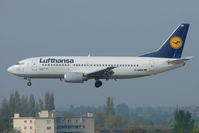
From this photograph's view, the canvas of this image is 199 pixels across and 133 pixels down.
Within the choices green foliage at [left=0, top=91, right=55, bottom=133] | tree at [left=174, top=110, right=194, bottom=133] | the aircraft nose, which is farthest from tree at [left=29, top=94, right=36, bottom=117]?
the aircraft nose

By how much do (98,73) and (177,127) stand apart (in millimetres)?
26553

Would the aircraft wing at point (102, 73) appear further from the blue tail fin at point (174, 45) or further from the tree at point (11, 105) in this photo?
the tree at point (11, 105)

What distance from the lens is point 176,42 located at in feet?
275

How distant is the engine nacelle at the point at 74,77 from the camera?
254 ft

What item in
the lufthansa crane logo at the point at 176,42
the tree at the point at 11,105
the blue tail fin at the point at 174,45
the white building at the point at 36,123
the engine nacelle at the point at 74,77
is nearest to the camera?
the engine nacelle at the point at 74,77

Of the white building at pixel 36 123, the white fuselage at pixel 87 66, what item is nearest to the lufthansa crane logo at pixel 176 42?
the white fuselage at pixel 87 66

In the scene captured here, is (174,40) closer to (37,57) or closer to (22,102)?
(37,57)

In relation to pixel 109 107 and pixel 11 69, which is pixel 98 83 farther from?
pixel 109 107

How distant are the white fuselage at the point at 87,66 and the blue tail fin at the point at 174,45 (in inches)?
49.6

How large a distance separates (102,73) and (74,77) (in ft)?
13.1

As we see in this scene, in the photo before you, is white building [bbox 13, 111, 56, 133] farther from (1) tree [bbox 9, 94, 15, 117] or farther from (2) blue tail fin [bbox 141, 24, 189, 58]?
(2) blue tail fin [bbox 141, 24, 189, 58]

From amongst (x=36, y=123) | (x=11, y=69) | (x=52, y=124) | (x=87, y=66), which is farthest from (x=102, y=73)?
(x=52, y=124)

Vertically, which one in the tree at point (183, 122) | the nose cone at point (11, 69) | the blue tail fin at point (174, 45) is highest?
the blue tail fin at point (174, 45)

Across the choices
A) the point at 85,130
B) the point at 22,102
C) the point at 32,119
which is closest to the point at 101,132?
the point at 85,130
